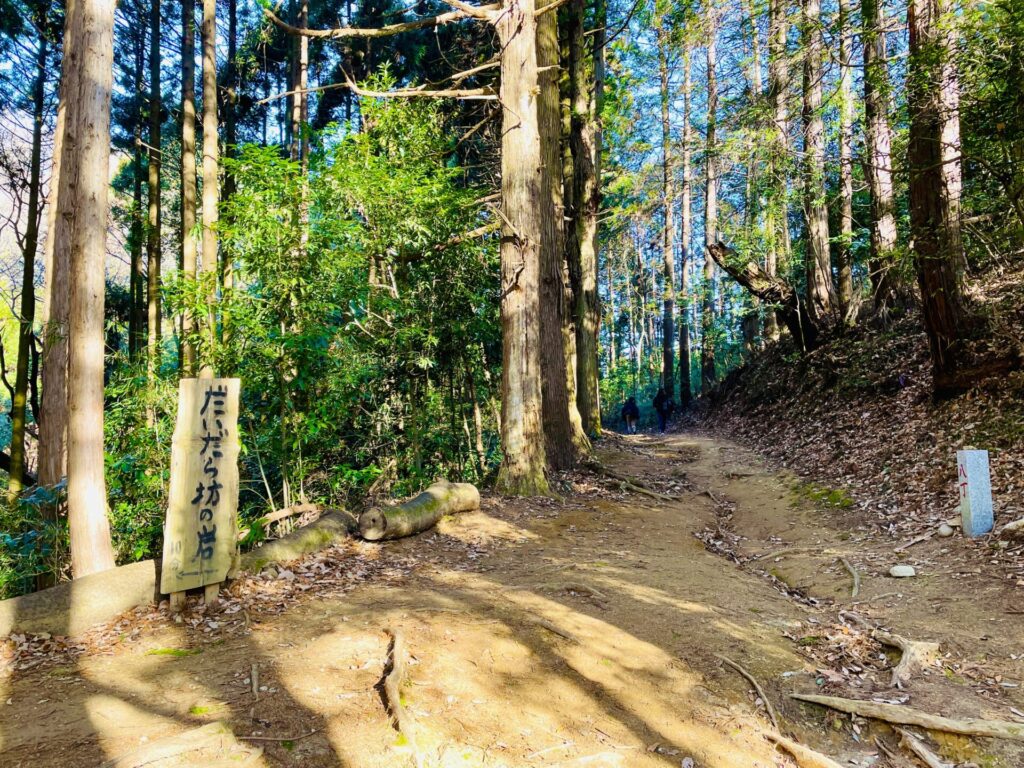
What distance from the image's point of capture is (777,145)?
1217 centimetres

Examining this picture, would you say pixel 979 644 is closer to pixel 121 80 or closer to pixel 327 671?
pixel 327 671

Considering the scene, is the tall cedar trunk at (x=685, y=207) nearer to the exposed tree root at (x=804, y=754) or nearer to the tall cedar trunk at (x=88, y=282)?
the tall cedar trunk at (x=88, y=282)

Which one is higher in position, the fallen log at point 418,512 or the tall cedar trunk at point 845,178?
the tall cedar trunk at point 845,178

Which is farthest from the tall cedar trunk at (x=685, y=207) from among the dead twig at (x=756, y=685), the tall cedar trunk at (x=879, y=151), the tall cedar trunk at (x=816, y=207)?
the dead twig at (x=756, y=685)

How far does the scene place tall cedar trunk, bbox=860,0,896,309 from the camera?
7871 millimetres

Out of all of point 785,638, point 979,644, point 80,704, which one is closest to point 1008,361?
point 979,644

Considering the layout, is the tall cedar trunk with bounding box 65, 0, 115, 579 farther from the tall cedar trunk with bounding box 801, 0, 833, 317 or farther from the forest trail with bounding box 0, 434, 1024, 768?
the tall cedar trunk with bounding box 801, 0, 833, 317

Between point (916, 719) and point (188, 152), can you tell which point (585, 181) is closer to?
point (188, 152)

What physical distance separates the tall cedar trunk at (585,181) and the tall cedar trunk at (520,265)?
433 cm

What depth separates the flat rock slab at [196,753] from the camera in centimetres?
254

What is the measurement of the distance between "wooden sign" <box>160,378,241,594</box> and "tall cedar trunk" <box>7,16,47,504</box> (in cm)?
625

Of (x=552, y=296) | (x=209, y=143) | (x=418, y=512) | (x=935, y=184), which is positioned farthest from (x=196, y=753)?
(x=209, y=143)

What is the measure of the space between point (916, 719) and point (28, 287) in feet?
45.9

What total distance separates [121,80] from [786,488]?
1899 cm
